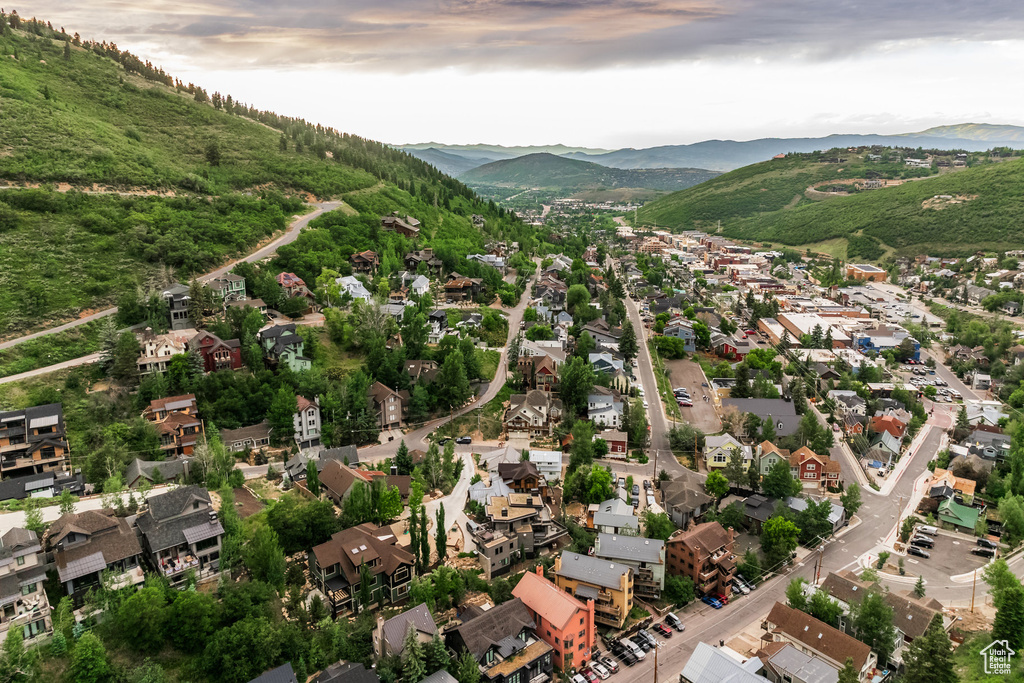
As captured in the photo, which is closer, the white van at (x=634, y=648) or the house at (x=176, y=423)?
the white van at (x=634, y=648)

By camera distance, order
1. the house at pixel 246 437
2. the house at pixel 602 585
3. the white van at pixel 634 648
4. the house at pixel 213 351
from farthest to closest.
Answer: the house at pixel 213 351
the house at pixel 246 437
the house at pixel 602 585
the white van at pixel 634 648

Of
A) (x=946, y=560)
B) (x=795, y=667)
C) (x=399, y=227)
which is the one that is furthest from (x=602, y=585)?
(x=399, y=227)

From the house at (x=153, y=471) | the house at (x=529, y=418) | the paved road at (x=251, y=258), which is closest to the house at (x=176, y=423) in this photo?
the house at (x=153, y=471)

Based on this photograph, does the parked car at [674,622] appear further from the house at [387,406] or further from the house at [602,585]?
the house at [387,406]

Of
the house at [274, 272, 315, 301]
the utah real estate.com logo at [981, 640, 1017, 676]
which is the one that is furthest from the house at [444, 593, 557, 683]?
the house at [274, 272, 315, 301]

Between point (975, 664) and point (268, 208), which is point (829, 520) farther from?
point (268, 208)

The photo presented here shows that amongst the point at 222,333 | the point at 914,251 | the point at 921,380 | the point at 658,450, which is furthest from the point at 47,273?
the point at 914,251

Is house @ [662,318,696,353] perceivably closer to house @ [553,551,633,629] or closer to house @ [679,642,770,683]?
house @ [553,551,633,629]
